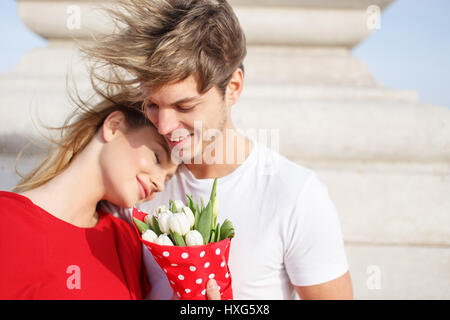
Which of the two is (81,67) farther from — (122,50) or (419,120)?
(419,120)

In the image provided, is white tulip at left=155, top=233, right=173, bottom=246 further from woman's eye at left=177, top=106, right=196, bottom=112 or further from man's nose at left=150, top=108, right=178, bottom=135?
woman's eye at left=177, top=106, right=196, bottom=112

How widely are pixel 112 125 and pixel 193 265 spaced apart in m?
0.90

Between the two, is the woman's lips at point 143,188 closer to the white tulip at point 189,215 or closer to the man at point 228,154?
the man at point 228,154

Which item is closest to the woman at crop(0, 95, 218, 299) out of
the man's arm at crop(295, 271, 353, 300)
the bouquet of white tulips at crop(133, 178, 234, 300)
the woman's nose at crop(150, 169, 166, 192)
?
the woman's nose at crop(150, 169, 166, 192)

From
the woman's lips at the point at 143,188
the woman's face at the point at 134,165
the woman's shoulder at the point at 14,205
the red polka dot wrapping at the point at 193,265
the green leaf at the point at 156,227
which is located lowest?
the red polka dot wrapping at the point at 193,265

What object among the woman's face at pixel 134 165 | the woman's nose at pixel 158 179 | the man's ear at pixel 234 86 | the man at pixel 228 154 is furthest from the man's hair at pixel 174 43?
the woman's nose at pixel 158 179

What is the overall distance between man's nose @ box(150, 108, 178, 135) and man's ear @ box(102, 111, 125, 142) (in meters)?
Answer: 0.33

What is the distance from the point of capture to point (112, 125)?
196 cm

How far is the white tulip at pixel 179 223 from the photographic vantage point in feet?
4.83

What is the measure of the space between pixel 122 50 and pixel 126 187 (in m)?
0.66

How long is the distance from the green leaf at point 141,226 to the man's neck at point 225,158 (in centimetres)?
51

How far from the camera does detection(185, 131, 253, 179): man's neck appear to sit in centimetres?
197

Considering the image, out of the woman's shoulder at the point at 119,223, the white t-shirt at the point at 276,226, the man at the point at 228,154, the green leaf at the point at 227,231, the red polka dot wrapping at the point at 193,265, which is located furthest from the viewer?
the woman's shoulder at the point at 119,223

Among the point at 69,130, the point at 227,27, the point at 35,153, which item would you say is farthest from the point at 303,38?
the point at 35,153
